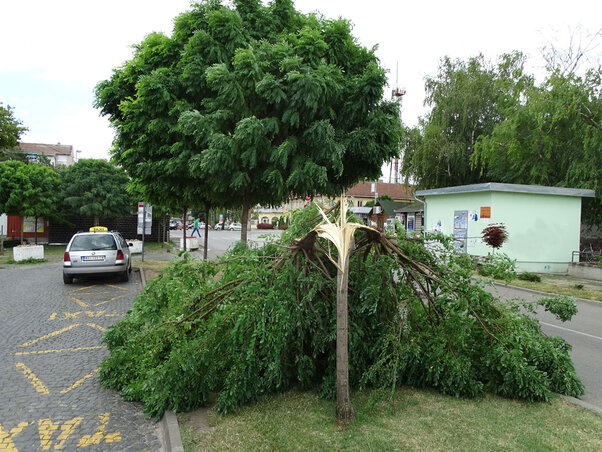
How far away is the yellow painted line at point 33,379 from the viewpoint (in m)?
5.20

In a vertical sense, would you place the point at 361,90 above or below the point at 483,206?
above

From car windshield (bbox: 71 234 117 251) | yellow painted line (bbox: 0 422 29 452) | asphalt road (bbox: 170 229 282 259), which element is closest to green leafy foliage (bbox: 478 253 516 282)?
asphalt road (bbox: 170 229 282 259)

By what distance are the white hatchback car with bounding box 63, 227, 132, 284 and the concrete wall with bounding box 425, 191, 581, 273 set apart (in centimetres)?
1367

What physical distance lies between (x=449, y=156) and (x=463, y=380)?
25.7 meters

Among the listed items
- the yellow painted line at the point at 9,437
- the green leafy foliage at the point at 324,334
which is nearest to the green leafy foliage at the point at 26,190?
the green leafy foliage at the point at 324,334

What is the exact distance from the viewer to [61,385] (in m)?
5.38

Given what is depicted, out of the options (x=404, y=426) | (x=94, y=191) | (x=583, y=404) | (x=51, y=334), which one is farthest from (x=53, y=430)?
(x=94, y=191)

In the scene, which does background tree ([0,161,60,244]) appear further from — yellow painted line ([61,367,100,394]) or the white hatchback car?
yellow painted line ([61,367,100,394])

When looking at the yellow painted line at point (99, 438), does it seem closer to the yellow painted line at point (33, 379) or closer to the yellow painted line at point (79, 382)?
the yellow painted line at point (79, 382)

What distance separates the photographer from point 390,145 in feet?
32.8

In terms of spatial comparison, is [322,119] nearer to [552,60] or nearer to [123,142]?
[123,142]

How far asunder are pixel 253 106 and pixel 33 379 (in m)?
6.15

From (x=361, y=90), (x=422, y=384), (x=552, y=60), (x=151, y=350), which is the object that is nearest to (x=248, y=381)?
(x=151, y=350)

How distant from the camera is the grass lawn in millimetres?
3717
